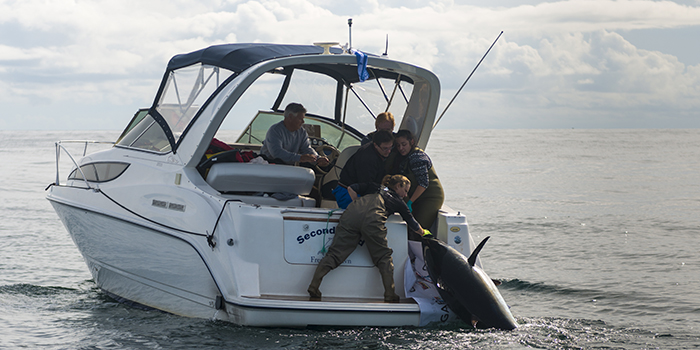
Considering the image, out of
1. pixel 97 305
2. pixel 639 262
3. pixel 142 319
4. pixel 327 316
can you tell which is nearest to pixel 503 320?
pixel 327 316

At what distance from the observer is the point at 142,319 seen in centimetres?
536

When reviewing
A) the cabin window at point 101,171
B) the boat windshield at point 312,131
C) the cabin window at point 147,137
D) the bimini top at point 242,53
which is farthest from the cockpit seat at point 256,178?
the boat windshield at point 312,131

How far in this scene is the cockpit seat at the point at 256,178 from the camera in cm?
496

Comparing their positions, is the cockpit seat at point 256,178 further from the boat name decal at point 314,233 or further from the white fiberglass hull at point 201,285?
the boat name decal at point 314,233

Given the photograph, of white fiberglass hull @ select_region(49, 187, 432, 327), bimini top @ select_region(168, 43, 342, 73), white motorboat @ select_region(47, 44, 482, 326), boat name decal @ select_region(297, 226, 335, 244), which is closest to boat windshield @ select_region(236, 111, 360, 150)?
white motorboat @ select_region(47, 44, 482, 326)

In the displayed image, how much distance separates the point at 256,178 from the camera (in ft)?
16.5

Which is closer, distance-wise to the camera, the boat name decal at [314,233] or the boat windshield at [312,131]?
the boat name decal at [314,233]

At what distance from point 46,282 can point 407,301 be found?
5.19 metres

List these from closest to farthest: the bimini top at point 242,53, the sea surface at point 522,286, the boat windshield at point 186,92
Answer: the sea surface at point 522,286, the bimini top at point 242,53, the boat windshield at point 186,92

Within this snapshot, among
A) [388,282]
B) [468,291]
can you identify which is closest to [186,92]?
[388,282]

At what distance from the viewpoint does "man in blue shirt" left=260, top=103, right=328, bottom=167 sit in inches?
226

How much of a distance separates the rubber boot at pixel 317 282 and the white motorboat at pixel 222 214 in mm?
83

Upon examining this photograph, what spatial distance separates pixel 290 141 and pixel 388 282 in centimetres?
216

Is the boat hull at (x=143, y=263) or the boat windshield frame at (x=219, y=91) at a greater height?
the boat windshield frame at (x=219, y=91)
